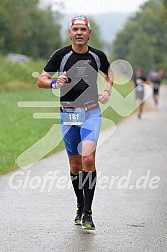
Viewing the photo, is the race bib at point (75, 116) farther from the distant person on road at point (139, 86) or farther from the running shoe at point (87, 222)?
the distant person on road at point (139, 86)

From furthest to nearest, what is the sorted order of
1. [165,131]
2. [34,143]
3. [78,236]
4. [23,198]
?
[165,131] → [34,143] → [23,198] → [78,236]

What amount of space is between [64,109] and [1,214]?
4.84ft

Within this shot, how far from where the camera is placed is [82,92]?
7512 millimetres

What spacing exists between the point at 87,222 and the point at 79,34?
6.56ft

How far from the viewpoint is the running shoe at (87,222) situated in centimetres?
737

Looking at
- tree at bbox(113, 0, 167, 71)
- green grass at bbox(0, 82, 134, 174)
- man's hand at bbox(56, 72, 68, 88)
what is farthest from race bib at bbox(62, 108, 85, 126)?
tree at bbox(113, 0, 167, 71)

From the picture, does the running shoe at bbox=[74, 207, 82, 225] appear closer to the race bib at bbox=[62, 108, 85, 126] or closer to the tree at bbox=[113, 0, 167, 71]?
the race bib at bbox=[62, 108, 85, 126]

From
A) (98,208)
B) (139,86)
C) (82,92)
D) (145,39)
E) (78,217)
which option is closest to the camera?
(82,92)

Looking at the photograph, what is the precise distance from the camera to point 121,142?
1761 centimetres

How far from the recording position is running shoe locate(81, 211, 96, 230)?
7371mm

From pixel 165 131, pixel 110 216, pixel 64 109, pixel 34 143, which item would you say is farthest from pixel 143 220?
pixel 165 131

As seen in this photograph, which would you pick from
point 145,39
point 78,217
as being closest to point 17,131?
point 78,217

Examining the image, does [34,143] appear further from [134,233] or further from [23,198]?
[134,233]

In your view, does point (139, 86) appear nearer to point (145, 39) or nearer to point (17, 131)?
point (17, 131)
